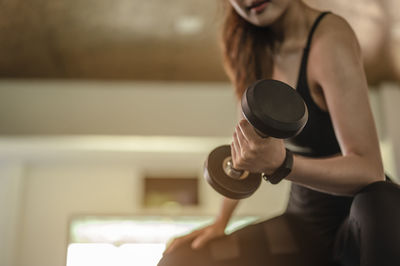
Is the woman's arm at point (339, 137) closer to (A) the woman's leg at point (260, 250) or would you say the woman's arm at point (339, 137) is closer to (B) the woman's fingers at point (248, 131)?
(B) the woman's fingers at point (248, 131)

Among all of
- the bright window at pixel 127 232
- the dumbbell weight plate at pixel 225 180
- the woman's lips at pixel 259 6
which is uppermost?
the woman's lips at pixel 259 6

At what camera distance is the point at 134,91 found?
12.7 ft

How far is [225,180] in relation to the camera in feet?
2.41

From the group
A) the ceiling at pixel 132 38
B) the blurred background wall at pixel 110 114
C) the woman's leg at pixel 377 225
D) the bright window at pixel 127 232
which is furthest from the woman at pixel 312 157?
the bright window at pixel 127 232

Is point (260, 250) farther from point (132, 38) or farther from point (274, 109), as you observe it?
point (132, 38)

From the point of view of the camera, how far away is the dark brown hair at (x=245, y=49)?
1.05 metres

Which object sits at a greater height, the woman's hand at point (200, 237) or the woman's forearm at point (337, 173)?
the woman's forearm at point (337, 173)

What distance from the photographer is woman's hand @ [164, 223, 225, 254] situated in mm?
946

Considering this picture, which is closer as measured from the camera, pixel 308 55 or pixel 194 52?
pixel 308 55

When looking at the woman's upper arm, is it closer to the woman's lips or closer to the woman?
the woman

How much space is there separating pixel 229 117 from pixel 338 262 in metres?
3.01

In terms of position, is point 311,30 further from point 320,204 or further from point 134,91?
point 134,91

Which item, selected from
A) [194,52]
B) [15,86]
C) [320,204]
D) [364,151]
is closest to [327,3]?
[194,52]

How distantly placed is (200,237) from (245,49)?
1.46ft
